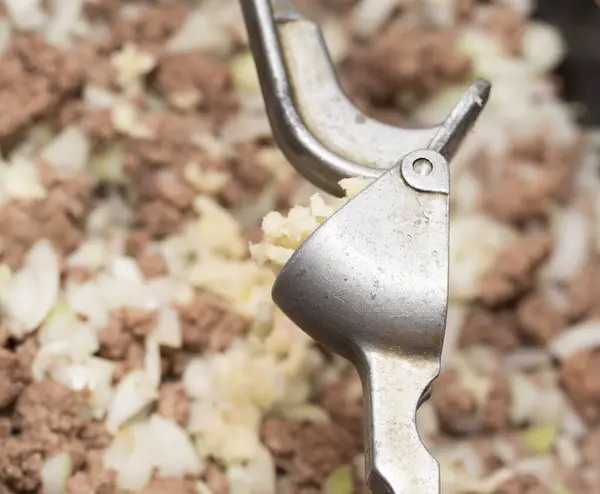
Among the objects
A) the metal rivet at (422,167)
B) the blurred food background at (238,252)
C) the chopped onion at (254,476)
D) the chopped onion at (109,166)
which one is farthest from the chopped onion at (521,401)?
the chopped onion at (109,166)

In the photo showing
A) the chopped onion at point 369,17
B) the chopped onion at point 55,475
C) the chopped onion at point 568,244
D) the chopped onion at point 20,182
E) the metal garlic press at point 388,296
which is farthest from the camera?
the chopped onion at point 369,17

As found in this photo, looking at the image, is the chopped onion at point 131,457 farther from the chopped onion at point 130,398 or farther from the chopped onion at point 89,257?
the chopped onion at point 89,257

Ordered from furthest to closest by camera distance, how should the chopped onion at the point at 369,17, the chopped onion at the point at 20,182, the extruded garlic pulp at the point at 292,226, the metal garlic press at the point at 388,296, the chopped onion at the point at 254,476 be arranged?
1. the chopped onion at the point at 369,17
2. the chopped onion at the point at 20,182
3. the chopped onion at the point at 254,476
4. the extruded garlic pulp at the point at 292,226
5. the metal garlic press at the point at 388,296

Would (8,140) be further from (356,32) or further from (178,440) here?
(356,32)

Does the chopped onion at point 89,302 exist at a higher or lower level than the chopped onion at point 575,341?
higher

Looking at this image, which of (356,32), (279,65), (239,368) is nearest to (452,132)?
(279,65)
